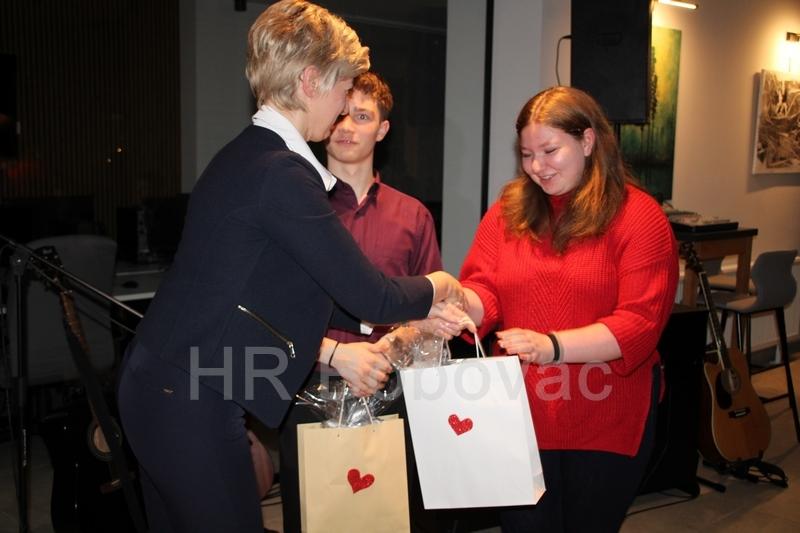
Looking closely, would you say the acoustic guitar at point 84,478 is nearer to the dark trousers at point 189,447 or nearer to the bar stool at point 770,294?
the dark trousers at point 189,447

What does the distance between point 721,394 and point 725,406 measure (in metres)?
0.08

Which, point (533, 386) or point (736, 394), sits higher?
point (533, 386)

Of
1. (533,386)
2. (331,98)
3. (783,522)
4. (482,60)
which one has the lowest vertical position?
(783,522)

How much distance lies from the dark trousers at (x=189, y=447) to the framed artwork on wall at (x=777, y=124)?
5.79m

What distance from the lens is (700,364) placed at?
12.8ft

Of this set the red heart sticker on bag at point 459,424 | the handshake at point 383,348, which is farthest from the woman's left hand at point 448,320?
the red heart sticker on bag at point 459,424

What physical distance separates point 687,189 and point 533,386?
13.6ft

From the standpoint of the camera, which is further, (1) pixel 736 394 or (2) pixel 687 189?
(2) pixel 687 189

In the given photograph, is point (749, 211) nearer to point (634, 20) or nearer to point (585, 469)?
point (634, 20)

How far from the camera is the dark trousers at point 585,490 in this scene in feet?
6.52

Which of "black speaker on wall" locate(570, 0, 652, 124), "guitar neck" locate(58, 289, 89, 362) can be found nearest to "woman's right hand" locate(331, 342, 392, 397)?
"guitar neck" locate(58, 289, 89, 362)

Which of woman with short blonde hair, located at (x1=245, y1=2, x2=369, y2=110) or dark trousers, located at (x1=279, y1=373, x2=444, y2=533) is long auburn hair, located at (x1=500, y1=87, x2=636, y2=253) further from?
dark trousers, located at (x1=279, y1=373, x2=444, y2=533)

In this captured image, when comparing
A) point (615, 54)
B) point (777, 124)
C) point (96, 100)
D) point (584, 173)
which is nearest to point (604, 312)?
point (584, 173)

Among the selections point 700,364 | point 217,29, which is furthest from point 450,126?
point 217,29
